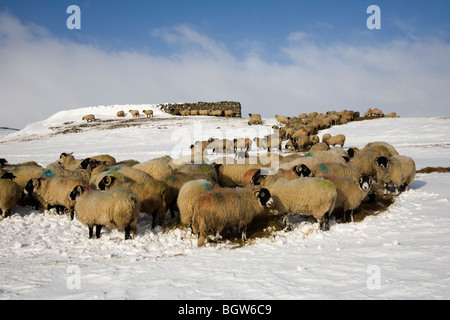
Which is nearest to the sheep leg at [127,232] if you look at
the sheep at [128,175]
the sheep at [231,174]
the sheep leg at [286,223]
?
the sheep at [128,175]

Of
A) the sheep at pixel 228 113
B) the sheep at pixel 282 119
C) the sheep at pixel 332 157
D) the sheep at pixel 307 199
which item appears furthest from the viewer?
the sheep at pixel 228 113

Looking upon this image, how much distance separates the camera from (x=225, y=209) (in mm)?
7453

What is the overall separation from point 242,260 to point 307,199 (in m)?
2.59

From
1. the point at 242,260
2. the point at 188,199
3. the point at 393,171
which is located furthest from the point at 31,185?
the point at 393,171

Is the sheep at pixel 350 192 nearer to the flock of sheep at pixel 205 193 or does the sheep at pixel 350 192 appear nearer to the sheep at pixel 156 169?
the flock of sheep at pixel 205 193

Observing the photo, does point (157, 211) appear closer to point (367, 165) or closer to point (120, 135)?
point (367, 165)

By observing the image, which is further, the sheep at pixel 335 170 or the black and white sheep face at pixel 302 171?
the sheep at pixel 335 170

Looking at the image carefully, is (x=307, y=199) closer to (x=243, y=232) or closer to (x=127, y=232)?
(x=243, y=232)

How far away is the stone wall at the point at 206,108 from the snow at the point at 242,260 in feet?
147

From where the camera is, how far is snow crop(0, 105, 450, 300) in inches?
190

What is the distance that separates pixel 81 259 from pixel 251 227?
4010 millimetres

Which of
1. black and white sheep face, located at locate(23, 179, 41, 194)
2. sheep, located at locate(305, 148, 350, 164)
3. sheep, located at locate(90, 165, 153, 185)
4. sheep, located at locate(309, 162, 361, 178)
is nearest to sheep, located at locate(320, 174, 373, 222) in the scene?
sheep, located at locate(309, 162, 361, 178)

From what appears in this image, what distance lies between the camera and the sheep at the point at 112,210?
7.82m

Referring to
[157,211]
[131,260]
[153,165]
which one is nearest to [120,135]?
[153,165]
